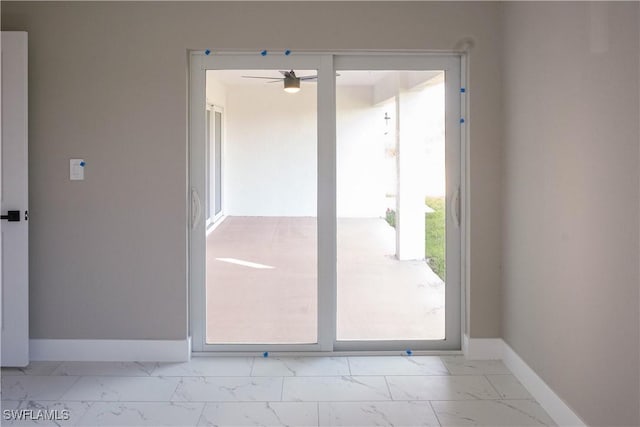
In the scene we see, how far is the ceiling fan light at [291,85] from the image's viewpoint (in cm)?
389

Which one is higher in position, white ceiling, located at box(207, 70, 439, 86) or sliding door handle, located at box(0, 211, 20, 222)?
white ceiling, located at box(207, 70, 439, 86)

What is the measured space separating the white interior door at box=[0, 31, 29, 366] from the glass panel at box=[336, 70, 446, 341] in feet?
6.46

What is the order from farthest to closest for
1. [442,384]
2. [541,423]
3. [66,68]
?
[66,68]
[442,384]
[541,423]

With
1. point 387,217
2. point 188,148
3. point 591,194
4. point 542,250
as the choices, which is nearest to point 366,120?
point 387,217

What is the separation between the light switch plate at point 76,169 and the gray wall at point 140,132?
4 centimetres

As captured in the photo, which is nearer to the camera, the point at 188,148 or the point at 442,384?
the point at 442,384

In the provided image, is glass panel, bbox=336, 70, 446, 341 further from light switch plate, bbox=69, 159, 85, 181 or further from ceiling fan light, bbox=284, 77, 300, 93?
light switch plate, bbox=69, 159, 85, 181

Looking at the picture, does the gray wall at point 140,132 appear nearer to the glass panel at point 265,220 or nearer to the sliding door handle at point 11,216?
the sliding door handle at point 11,216

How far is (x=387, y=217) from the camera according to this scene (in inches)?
157

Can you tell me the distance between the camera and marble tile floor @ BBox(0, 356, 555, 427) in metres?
2.99

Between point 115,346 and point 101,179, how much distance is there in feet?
3.55

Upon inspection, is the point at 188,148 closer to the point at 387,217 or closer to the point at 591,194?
the point at 387,217

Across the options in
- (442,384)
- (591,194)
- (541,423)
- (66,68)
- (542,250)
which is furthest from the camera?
(66,68)

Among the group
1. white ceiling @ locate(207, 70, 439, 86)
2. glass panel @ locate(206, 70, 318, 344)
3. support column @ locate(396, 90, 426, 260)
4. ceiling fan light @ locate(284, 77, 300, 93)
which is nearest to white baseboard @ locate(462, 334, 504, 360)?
support column @ locate(396, 90, 426, 260)
